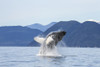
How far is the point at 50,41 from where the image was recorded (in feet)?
117

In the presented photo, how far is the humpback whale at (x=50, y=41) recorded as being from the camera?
3578 centimetres

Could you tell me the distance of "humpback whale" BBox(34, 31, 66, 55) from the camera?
1409 inches

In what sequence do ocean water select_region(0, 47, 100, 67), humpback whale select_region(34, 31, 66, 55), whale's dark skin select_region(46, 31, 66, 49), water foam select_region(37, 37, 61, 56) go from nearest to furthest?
ocean water select_region(0, 47, 100, 67), whale's dark skin select_region(46, 31, 66, 49), humpback whale select_region(34, 31, 66, 55), water foam select_region(37, 37, 61, 56)

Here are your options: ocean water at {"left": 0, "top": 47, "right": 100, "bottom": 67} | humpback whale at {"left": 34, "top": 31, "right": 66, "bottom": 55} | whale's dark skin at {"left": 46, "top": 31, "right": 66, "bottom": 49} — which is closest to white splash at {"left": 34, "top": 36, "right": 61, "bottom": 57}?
humpback whale at {"left": 34, "top": 31, "right": 66, "bottom": 55}

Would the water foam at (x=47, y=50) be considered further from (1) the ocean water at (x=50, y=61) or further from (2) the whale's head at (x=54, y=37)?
(1) the ocean water at (x=50, y=61)

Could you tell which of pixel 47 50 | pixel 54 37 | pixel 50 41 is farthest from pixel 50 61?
pixel 47 50

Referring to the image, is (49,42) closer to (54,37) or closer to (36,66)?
(54,37)

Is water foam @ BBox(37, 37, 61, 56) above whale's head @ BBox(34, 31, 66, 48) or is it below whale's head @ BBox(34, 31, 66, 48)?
below

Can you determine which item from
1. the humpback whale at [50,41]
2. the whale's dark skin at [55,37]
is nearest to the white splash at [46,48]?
the humpback whale at [50,41]

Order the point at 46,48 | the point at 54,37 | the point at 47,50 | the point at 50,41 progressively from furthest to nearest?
the point at 47,50
the point at 46,48
the point at 54,37
the point at 50,41

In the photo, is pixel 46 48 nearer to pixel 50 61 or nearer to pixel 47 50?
pixel 47 50

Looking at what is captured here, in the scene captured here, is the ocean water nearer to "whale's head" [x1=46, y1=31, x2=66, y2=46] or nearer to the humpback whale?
the humpback whale

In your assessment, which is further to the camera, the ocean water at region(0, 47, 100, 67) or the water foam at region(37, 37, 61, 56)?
the water foam at region(37, 37, 61, 56)

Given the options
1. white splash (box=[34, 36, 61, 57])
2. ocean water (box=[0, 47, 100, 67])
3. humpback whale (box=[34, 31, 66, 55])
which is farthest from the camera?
white splash (box=[34, 36, 61, 57])
